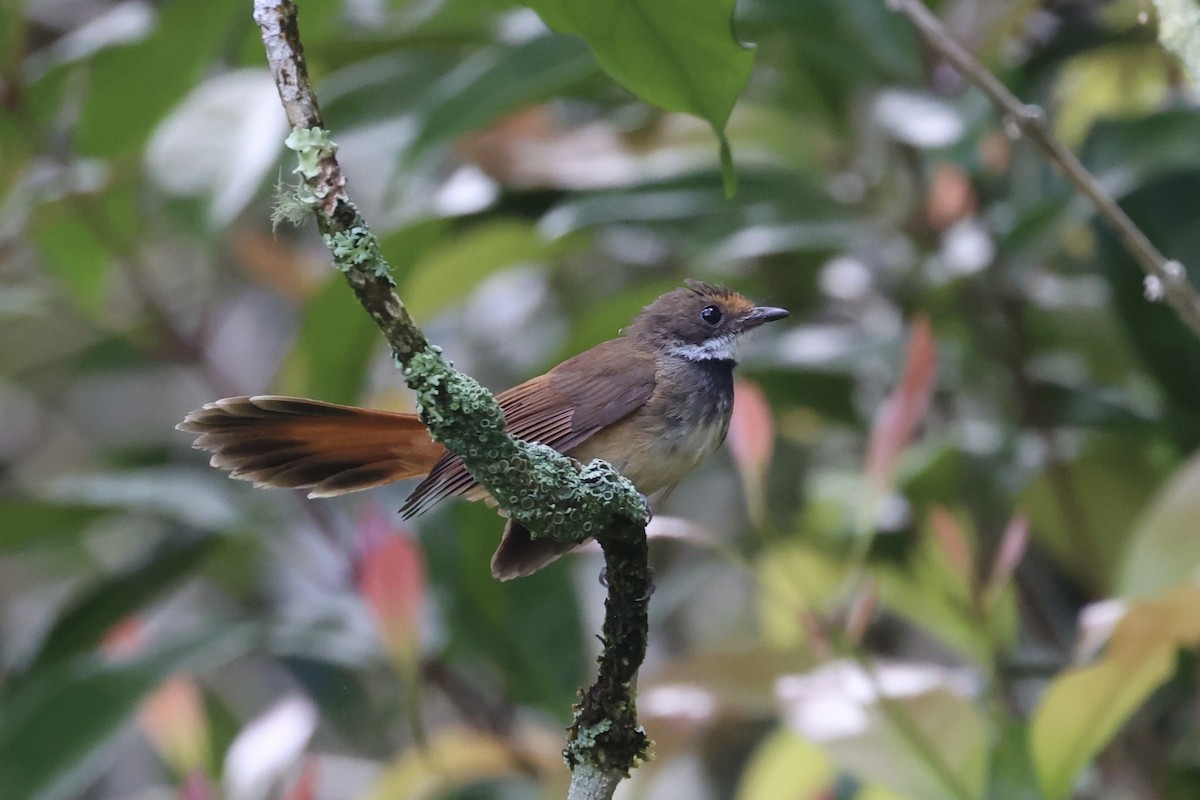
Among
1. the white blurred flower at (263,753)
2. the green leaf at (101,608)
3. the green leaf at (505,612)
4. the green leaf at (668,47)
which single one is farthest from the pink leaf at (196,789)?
the green leaf at (668,47)

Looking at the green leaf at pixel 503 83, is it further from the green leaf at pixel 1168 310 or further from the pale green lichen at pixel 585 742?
the pale green lichen at pixel 585 742

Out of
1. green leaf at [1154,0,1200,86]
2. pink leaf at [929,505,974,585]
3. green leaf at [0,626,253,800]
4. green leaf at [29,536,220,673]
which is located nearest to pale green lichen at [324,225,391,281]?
green leaf at [1154,0,1200,86]

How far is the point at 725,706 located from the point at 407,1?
2.00m

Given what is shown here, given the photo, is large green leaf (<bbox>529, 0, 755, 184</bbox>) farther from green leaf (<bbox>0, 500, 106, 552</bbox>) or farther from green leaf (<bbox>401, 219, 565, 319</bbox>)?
green leaf (<bbox>0, 500, 106, 552</bbox>)

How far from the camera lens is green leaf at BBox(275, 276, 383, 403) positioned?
2.76m

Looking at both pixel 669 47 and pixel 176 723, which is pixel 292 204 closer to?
pixel 669 47

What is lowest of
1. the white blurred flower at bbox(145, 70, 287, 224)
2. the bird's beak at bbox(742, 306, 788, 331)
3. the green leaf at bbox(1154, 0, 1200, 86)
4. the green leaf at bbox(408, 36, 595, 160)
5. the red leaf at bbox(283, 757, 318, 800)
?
the red leaf at bbox(283, 757, 318, 800)

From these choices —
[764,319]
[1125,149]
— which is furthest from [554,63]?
[1125,149]

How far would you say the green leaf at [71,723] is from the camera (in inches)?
104

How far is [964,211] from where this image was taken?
2965mm

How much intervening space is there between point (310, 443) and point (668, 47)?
0.64 meters

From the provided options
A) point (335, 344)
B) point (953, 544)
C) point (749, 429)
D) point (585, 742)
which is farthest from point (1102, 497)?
point (585, 742)

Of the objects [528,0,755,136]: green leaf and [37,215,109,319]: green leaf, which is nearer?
[528,0,755,136]: green leaf

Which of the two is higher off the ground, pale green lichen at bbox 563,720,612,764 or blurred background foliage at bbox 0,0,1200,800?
blurred background foliage at bbox 0,0,1200,800
